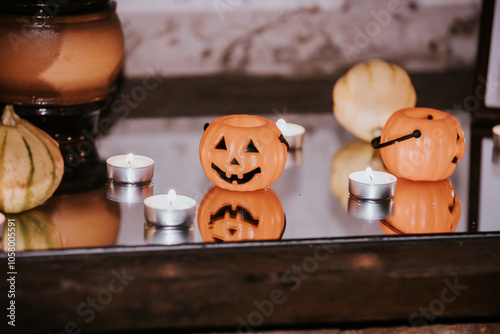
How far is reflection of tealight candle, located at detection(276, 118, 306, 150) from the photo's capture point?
1.18m

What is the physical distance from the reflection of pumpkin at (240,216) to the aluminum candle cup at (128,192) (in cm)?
9

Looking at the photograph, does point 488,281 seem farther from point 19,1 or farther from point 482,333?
point 19,1

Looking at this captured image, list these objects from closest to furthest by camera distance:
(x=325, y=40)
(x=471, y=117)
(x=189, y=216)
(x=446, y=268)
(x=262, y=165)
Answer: (x=446, y=268) < (x=189, y=216) < (x=262, y=165) < (x=471, y=117) < (x=325, y=40)

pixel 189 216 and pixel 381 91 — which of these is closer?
pixel 189 216

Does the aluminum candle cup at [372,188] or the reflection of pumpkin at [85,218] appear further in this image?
the aluminum candle cup at [372,188]

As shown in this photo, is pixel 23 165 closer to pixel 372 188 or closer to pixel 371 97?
pixel 372 188

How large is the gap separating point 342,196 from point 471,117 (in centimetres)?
51

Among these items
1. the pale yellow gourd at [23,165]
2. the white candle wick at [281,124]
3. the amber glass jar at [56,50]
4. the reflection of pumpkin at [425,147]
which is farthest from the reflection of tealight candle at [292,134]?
the pale yellow gourd at [23,165]

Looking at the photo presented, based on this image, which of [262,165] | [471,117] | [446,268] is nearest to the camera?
[446,268]

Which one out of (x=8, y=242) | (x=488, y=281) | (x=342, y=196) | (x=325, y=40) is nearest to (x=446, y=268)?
(x=488, y=281)

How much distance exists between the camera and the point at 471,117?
1.37m

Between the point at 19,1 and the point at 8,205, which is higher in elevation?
the point at 19,1

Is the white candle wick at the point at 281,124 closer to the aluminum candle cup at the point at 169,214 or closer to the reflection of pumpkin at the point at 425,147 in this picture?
the reflection of pumpkin at the point at 425,147

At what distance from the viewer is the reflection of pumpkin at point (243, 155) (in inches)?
37.4
